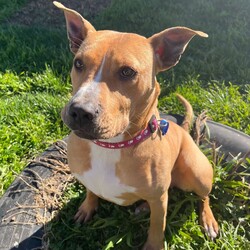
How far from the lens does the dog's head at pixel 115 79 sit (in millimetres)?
2158

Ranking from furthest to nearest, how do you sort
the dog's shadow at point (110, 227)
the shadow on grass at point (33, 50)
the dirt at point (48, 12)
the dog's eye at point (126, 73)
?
the dirt at point (48, 12), the shadow on grass at point (33, 50), the dog's shadow at point (110, 227), the dog's eye at point (126, 73)

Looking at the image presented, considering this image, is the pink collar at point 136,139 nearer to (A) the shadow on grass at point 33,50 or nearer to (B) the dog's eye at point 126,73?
(B) the dog's eye at point 126,73

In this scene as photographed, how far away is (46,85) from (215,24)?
9.12 feet

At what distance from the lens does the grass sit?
3.33m

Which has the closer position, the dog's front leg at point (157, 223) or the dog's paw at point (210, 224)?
the dog's front leg at point (157, 223)


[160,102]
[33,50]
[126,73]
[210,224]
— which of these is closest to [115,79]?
[126,73]

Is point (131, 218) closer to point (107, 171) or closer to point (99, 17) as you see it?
point (107, 171)

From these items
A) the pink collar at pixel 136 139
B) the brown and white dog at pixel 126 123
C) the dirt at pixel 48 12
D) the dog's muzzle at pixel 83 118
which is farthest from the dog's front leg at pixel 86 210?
the dirt at pixel 48 12

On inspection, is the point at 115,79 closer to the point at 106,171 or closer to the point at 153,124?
the point at 153,124

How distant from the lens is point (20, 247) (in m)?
2.98

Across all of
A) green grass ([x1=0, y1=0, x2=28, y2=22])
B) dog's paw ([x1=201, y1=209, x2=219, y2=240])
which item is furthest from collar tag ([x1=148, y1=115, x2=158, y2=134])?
green grass ([x1=0, y1=0, x2=28, y2=22])

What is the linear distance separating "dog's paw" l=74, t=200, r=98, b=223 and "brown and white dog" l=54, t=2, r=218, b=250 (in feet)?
1.73

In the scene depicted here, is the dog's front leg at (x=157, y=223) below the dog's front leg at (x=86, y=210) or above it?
above

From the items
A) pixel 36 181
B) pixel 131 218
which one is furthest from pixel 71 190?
pixel 131 218
